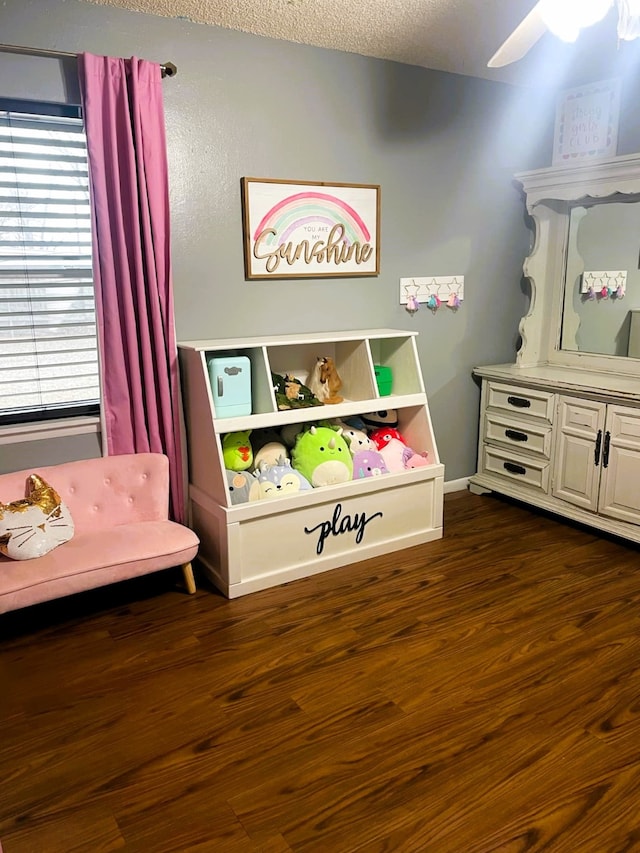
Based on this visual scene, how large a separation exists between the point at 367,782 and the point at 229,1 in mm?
2655

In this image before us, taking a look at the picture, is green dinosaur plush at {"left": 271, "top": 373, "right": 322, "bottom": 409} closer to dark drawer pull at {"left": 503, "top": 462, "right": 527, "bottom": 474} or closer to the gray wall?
the gray wall

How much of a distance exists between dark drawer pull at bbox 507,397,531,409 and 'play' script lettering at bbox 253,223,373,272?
108 cm

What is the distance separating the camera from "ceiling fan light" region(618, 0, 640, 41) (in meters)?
1.87

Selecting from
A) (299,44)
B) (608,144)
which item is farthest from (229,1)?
(608,144)

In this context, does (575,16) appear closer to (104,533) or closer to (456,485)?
(104,533)

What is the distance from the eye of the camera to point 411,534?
3.16m

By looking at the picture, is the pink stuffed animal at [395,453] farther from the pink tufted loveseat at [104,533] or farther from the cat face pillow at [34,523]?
the cat face pillow at [34,523]

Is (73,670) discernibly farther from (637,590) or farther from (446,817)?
(637,590)

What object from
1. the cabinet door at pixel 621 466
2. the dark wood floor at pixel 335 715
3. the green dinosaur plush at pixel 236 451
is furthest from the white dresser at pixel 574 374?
the green dinosaur plush at pixel 236 451

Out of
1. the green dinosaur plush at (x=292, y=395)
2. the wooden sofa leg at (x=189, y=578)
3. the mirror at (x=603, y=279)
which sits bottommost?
the wooden sofa leg at (x=189, y=578)

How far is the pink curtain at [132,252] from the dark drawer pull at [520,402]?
5.85 feet

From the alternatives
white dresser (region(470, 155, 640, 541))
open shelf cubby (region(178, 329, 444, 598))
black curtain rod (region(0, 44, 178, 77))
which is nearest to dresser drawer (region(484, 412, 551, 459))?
white dresser (region(470, 155, 640, 541))

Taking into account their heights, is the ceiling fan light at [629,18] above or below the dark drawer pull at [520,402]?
above

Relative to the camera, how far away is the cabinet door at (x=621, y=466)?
2996 mm
